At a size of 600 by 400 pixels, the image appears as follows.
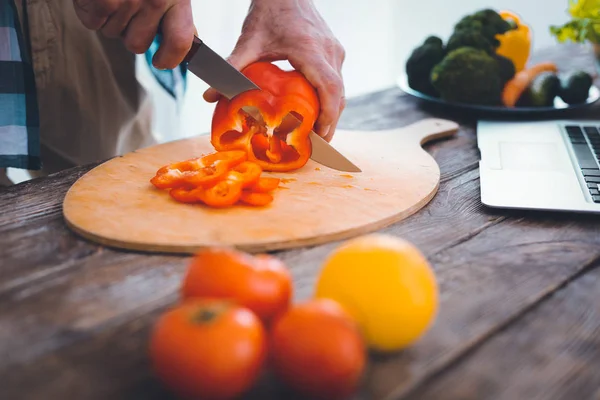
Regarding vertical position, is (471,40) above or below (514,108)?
above

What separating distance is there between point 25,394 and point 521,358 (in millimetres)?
578

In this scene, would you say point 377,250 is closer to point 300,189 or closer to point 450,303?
point 450,303

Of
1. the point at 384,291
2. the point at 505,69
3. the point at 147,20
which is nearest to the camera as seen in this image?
the point at 384,291

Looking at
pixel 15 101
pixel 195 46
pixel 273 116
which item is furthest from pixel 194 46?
pixel 15 101

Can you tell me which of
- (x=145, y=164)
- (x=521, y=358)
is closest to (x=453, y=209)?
(x=521, y=358)

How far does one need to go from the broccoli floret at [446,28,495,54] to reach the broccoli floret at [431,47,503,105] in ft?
0.19

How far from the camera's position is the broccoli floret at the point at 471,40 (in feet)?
6.40

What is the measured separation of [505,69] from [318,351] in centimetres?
152

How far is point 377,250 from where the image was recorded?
0.74 m

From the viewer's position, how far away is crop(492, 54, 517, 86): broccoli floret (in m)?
1.91

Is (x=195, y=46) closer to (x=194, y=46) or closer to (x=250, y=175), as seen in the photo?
(x=194, y=46)

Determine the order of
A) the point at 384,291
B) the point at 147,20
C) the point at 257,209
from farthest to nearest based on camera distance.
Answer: the point at 147,20 → the point at 257,209 → the point at 384,291

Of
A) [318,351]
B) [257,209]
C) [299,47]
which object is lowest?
[257,209]

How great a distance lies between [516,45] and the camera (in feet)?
6.58
